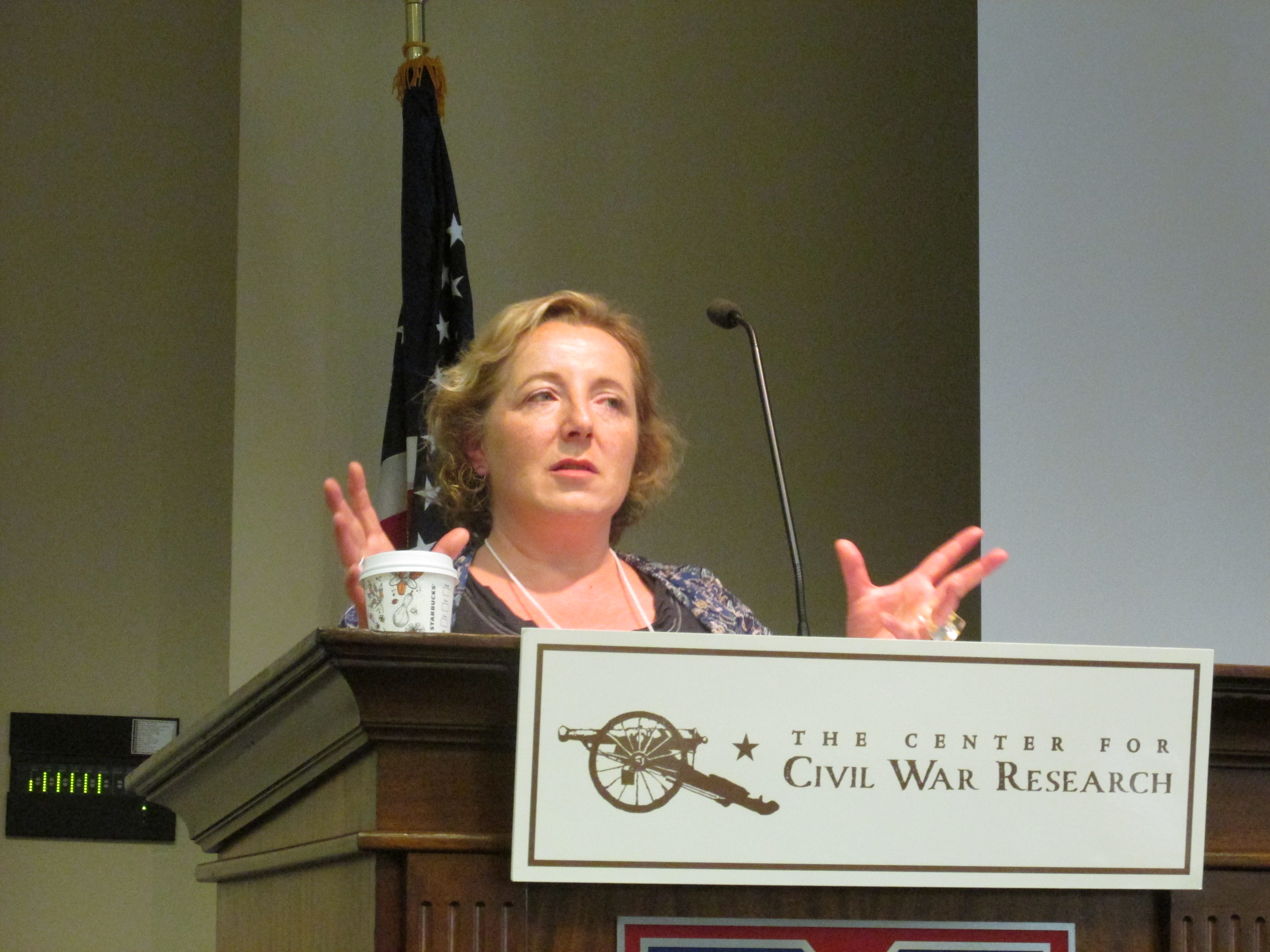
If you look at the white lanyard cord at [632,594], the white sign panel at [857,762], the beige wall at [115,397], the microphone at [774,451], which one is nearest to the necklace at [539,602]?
the white lanyard cord at [632,594]

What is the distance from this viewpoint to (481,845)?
1054 mm

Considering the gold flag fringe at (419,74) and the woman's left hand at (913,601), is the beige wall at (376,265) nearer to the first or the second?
the gold flag fringe at (419,74)

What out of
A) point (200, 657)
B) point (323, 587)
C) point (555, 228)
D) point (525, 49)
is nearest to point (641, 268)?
point (555, 228)

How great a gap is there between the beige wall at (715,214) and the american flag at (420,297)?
350 mm

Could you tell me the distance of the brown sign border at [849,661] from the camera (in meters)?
1.01

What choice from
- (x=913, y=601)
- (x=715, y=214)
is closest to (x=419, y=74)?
(x=715, y=214)

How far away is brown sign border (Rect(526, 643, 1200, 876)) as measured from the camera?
3.32 ft

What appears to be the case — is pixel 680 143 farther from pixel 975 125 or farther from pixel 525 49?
pixel 975 125

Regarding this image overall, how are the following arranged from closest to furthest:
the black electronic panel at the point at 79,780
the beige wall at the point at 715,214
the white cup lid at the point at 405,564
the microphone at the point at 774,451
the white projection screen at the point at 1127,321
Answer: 1. the white cup lid at the point at 405,564
2. the microphone at the point at 774,451
3. the white projection screen at the point at 1127,321
4. the black electronic panel at the point at 79,780
5. the beige wall at the point at 715,214

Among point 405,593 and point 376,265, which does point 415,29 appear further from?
point 405,593

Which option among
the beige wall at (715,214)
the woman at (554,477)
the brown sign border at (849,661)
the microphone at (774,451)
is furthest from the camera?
the beige wall at (715,214)

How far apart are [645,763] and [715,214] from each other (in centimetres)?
304

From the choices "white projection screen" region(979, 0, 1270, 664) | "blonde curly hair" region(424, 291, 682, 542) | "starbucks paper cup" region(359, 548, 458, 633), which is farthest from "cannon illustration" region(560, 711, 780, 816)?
"white projection screen" region(979, 0, 1270, 664)

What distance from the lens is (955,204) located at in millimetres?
3994
